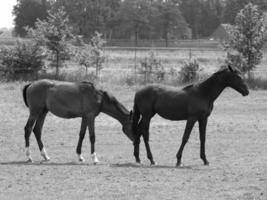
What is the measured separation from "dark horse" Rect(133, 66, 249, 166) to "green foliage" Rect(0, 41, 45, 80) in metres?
25.1

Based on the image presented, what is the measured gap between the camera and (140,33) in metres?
89.9

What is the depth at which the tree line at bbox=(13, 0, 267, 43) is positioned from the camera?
267 ft

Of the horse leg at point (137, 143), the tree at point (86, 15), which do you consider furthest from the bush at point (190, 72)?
the tree at point (86, 15)

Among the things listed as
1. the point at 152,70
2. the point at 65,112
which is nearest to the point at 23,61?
the point at 152,70

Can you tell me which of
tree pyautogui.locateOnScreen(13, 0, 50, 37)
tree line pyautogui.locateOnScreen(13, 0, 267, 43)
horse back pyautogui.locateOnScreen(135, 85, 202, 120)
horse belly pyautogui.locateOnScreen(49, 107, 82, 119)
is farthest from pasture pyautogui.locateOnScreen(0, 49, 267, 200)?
tree pyautogui.locateOnScreen(13, 0, 50, 37)

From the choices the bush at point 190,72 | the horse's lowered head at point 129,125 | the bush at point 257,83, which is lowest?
the bush at point 257,83

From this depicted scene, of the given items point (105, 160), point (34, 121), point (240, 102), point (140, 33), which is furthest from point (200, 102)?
point (140, 33)

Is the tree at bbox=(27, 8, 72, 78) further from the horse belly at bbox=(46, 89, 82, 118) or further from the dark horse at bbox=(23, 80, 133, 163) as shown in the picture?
the horse belly at bbox=(46, 89, 82, 118)

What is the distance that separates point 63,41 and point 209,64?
50.3ft

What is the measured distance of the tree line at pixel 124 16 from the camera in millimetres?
81375

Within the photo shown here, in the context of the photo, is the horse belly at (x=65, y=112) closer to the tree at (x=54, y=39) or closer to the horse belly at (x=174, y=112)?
the horse belly at (x=174, y=112)

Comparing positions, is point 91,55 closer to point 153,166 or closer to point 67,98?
point 67,98

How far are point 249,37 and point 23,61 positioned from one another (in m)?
14.2

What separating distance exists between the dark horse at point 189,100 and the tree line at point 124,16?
65263mm
